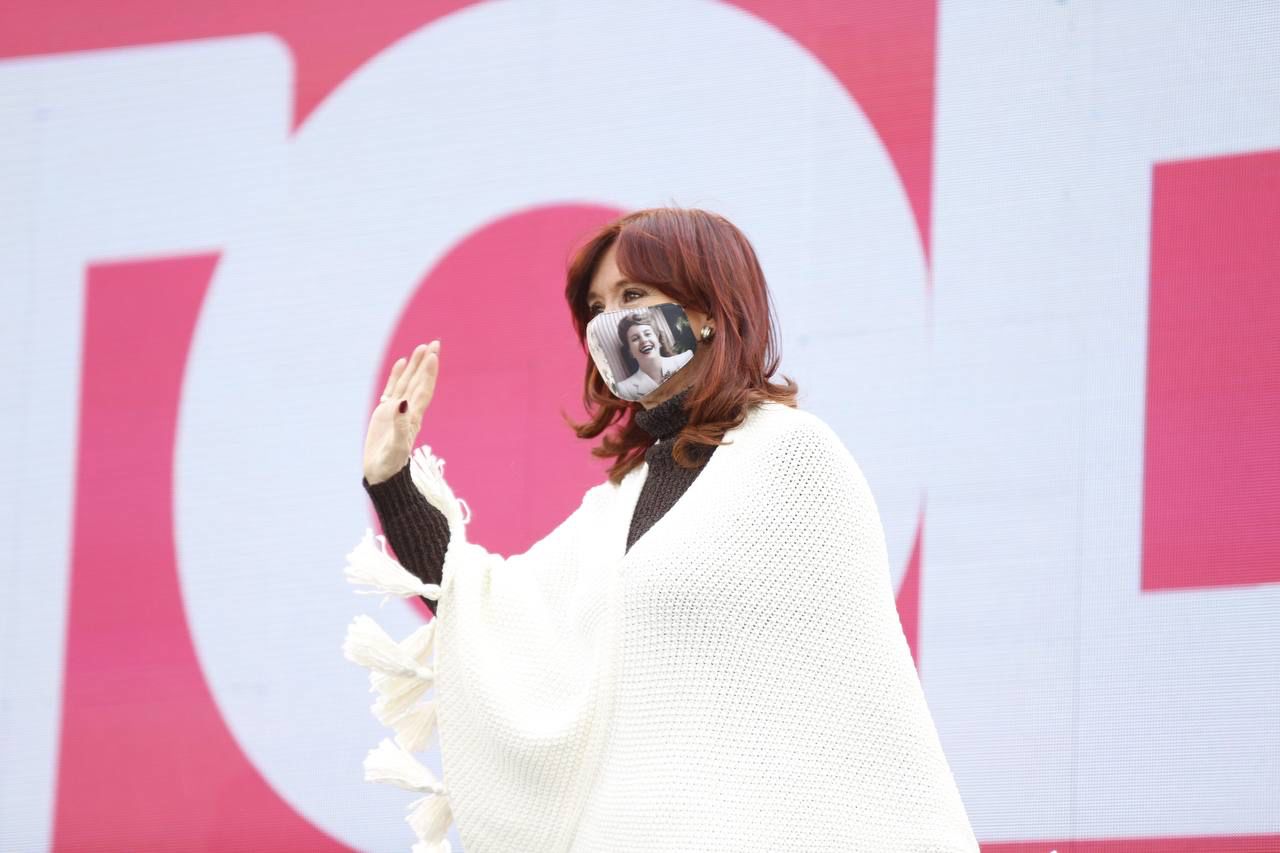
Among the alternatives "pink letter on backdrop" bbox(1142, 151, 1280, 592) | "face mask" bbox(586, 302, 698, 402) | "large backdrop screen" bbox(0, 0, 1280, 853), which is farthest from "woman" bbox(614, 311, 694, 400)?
"pink letter on backdrop" bbox(1142, 151, 1280, 592)

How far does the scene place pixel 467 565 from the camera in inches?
102

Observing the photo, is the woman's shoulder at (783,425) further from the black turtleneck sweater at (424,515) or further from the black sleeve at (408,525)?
the black sleeve at (408,525)

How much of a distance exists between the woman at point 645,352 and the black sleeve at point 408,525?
1.12 feet

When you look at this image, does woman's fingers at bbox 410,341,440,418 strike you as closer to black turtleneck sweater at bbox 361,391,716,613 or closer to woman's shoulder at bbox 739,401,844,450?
black turtleneck sweater at bbox 361,391,716,613

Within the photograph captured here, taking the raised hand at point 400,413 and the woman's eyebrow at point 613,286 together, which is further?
the woman's eyebrow at point 613,286

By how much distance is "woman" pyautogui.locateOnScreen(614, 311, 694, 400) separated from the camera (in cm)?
264

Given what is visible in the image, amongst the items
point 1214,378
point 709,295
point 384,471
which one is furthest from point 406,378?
point 1214,378

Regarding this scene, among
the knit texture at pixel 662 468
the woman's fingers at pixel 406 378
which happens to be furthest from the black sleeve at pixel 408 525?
the knit texture at pixel 662 468

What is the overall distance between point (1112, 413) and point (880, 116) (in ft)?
2.50

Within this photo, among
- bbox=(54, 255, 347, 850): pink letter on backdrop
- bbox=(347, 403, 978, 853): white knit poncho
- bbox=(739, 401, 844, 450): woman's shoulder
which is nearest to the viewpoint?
bbox=(347, 403, 978, 853): white knit poncho

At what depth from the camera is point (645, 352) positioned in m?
2.64

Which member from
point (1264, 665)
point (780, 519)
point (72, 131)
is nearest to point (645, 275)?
point (780, 519)

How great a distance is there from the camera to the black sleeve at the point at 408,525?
262 cm

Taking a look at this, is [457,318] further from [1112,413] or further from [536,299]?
[1112,413]
